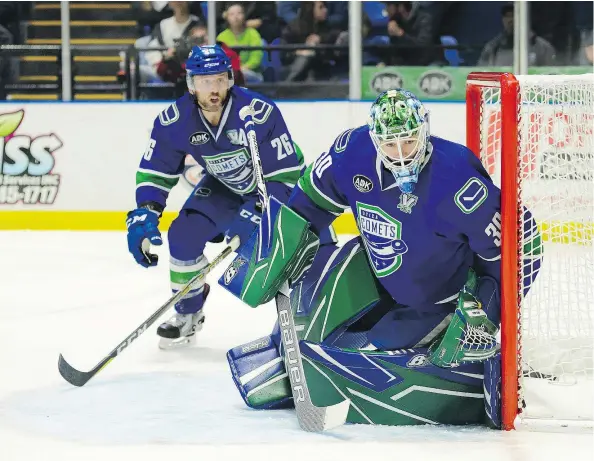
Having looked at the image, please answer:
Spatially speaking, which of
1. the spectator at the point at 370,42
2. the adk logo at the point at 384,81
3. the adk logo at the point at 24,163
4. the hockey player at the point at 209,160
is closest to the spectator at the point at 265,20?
the spectator at the point at 370,42

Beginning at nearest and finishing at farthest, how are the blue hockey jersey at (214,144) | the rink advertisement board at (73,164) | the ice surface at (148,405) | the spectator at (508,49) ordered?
the ice surface at (148,405), the blue hockey jersey at (214,144), the rink advertisement board at (73,164), the spectator at (508,49)

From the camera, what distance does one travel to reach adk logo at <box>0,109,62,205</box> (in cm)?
646

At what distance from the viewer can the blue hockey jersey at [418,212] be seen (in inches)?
107

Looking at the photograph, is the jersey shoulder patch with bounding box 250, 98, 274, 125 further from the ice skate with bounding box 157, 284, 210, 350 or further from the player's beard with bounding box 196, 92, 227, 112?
the ice skate with bounding box 157, 284, 210, 350

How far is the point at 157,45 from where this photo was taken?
271 inches

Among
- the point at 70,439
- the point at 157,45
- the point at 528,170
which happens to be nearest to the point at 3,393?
the point at 70,439

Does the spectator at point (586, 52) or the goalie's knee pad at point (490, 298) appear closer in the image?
the goalie's knee pad at point (490, 298)

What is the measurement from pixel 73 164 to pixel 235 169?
111 inches

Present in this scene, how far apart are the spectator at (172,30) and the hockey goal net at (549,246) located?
3786mm

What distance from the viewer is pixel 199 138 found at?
3.81 metres

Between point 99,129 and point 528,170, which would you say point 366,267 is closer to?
point 528,170

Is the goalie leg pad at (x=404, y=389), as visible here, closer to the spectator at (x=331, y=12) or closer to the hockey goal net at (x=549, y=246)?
the hockey goal net at (x=549, y=246)

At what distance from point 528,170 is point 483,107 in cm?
39

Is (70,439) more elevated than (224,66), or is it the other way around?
(224,66)
